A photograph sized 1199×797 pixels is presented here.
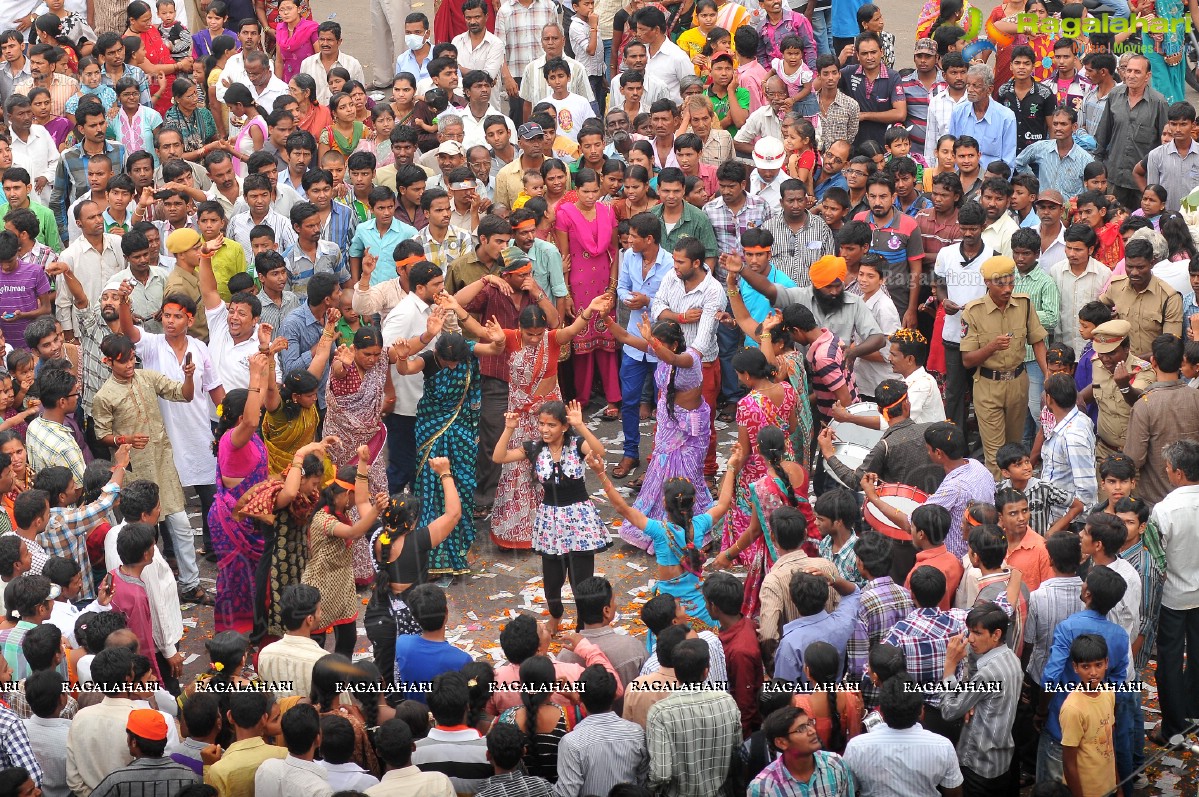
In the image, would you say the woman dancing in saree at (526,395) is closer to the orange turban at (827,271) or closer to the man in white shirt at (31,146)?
the orange turban at (827,271)

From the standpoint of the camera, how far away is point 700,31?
15.3m

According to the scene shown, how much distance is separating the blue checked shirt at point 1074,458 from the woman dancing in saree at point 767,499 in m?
1.56

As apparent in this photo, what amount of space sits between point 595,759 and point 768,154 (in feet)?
22.6

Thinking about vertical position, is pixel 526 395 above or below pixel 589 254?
below

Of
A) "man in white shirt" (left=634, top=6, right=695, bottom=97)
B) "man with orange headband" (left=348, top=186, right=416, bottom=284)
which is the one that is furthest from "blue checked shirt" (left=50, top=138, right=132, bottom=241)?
"man in white shirt" (left=634, top=6, right=695, bottom=97)

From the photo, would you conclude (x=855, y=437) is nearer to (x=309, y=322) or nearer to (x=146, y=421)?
(x=309, y=322)

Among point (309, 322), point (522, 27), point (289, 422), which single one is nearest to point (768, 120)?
point (522, 27)

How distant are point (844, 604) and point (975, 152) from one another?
5.80 m

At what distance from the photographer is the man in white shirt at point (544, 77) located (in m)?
14.3

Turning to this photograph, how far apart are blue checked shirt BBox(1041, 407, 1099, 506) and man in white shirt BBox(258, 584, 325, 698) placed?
4582 mm

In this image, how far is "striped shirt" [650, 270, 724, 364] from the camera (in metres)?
10.5

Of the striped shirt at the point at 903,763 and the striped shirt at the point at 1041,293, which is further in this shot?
the striped shirt at the point at 1041,293

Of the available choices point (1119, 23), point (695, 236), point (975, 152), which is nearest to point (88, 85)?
point (695, 236)

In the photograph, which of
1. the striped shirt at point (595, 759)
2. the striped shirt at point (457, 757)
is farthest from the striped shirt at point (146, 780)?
the striped shirt at point (595, 759)
